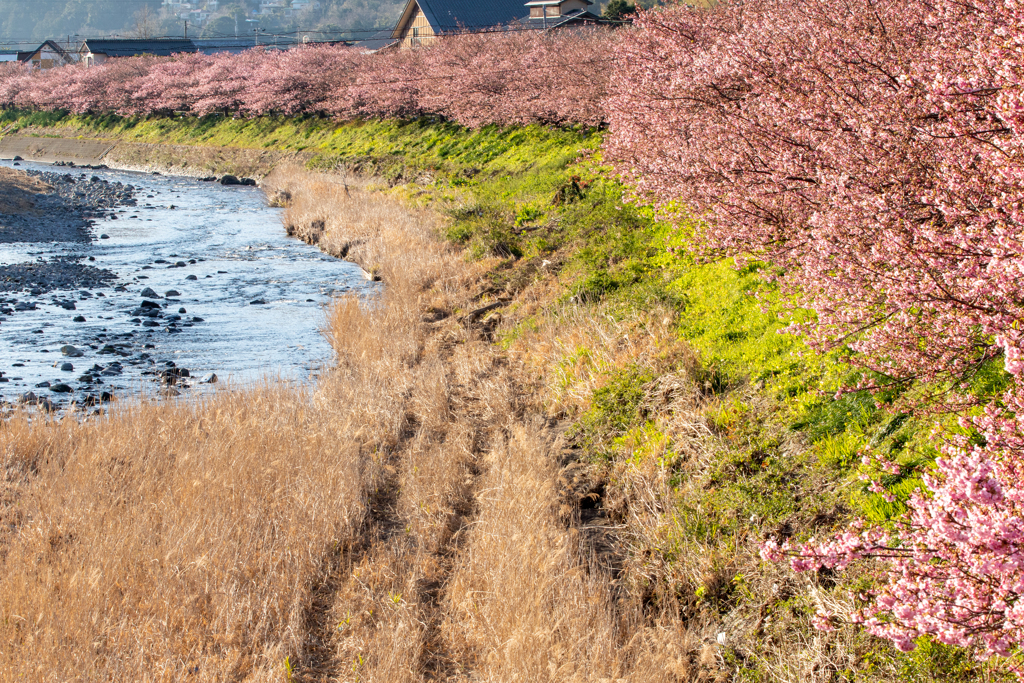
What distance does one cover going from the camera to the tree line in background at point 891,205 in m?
3.01

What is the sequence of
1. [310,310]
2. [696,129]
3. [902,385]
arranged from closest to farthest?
[902,385]
[696,129]
[310,310]

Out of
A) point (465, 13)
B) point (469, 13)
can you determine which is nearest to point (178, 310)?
point (465, 13)

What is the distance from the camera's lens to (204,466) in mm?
7461

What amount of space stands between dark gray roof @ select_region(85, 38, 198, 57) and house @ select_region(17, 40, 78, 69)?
2.91m

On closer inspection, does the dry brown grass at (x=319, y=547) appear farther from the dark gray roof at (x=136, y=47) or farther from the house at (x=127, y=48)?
the dark gray roof at (x=136, y=47)

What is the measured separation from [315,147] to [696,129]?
31.0 meters

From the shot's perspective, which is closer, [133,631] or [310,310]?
[133,631]

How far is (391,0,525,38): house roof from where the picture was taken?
177 feet

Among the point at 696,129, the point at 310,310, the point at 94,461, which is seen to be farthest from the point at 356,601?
the point at 310,310

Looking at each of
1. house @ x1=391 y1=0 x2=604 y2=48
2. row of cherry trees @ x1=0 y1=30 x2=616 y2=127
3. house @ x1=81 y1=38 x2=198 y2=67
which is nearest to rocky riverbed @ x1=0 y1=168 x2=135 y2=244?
row of cherry trees @ x1=0 y1=30 x2=616 y2=127

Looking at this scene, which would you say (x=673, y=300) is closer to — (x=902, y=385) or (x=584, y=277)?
(x=584, y=277)

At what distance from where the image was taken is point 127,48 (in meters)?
77.6

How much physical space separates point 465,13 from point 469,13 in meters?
0.44

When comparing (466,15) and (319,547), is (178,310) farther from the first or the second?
(466,15)
